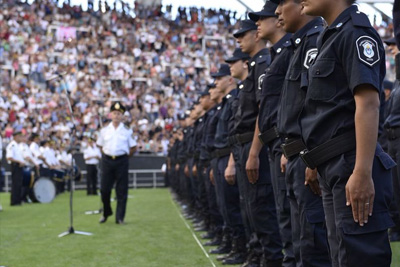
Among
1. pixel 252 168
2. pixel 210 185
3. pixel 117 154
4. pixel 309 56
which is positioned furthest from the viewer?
pixel 117 154

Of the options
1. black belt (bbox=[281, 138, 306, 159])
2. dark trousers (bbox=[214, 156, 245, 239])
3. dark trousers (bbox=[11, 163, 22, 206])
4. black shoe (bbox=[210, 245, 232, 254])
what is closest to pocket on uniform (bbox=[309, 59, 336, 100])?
black belt (bbox=[281, 138, 306, 159])

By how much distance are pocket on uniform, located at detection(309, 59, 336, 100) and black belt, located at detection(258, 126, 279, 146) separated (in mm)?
1663

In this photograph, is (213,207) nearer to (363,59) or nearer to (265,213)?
(265,213)

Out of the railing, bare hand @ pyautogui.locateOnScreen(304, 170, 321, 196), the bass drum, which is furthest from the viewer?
the railing

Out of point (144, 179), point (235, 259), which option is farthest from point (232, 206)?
point (144, 179)

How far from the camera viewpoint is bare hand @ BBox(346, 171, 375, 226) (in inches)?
113

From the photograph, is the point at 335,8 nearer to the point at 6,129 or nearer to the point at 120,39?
the point at 6,129

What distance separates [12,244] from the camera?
29.4 feet

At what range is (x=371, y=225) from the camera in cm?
295

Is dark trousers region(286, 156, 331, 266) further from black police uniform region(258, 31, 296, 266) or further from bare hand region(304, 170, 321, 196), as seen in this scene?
black police uniform region(258, 31, 296, 266)

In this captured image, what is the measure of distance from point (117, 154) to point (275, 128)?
690cm

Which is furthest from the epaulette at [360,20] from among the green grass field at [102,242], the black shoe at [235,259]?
the black shoe at [235,259]

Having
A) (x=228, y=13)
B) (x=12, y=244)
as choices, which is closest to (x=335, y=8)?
(x=12, y=244)

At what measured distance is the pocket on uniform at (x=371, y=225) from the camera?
9.66 feet
